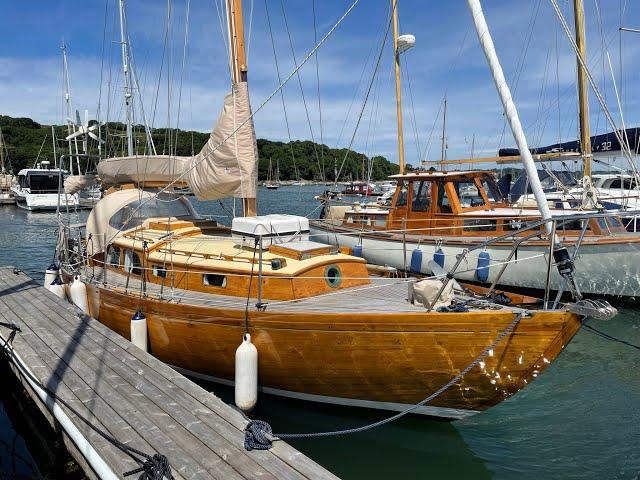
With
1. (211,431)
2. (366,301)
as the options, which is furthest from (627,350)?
(211,431)

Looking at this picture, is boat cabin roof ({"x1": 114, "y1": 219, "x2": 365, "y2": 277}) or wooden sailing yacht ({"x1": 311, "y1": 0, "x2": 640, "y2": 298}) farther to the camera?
wooden sailing yacht ({"x1": 311, "y1": 0, "x2": 640, "y2": 298})

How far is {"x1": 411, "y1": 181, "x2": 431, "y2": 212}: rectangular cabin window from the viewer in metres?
14.3

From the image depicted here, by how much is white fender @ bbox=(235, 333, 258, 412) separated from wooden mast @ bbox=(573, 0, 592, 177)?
14.5 metres

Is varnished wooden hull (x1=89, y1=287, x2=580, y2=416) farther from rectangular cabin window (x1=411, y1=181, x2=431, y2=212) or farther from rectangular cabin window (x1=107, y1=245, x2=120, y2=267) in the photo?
rectangular cabin window (x1=411, y1=181, x2=431, y2=212)

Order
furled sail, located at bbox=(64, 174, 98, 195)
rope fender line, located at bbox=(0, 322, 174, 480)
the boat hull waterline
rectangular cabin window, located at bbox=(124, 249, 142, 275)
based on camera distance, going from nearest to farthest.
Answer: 1. rope fender line, located at bbox=(0, 322, 174, 480)
2. rectangular cabin window, located at bbox=(124, 249, 142, 275)
3. the boat hull waterline
4. furled sail, located at bbox=(64, 174, 98, 195)

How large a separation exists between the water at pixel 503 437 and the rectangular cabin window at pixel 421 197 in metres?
6.78

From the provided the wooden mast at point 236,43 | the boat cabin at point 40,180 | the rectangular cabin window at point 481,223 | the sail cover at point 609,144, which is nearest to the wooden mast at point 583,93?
the sail cover at point 609,144

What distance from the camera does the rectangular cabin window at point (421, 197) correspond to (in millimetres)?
14258

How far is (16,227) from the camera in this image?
108ft

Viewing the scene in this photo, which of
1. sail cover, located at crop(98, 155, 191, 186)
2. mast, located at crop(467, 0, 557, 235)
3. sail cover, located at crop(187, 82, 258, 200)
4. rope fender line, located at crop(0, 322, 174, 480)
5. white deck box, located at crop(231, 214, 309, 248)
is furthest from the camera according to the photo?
sail cover, located at crop(98, 155, 191, 186)

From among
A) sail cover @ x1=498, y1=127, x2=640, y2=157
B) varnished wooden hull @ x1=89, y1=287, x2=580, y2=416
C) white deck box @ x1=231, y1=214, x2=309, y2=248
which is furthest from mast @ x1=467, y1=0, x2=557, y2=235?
sail cover @ x1=498, y1=127, x2=640, y2=157

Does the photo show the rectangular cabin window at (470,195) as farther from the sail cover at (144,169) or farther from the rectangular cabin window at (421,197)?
the sail cover at (144,169)

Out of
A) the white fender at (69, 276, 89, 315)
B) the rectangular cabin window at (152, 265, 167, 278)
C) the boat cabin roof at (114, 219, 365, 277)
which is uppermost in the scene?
the boat cabin roof at (114, 219, 365, 277)

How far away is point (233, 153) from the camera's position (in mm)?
7992
